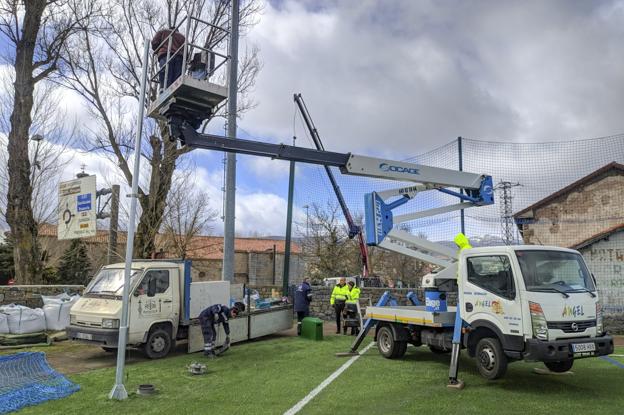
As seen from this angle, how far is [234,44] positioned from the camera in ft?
44.5

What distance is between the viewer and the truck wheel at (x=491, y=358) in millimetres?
7469

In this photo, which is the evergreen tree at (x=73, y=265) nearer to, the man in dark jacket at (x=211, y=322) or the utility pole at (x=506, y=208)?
Result: the man in dark jacket at (x=211, y=322)

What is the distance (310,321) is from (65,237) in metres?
6.84

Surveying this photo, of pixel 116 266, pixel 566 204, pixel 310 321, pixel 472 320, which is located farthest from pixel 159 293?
pixel 566 204

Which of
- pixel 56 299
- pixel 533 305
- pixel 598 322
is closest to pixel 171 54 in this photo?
pixel 533 305

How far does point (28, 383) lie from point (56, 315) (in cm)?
568

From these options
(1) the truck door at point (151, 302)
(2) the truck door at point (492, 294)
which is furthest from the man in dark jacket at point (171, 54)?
(2) the truck door at point (492, 294)

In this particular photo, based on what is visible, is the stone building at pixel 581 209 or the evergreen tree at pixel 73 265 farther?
the evergreen tree at pixel 73 265

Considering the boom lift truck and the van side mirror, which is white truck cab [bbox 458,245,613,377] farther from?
the van side mirror

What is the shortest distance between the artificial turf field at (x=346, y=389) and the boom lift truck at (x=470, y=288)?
0.47 m

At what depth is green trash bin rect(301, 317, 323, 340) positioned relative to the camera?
520 inches

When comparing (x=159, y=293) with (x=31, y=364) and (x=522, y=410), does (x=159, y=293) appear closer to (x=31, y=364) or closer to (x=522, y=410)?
(x=31, y=364)

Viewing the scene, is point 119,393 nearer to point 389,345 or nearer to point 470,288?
point 389,345

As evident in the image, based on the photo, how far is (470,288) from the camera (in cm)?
817
